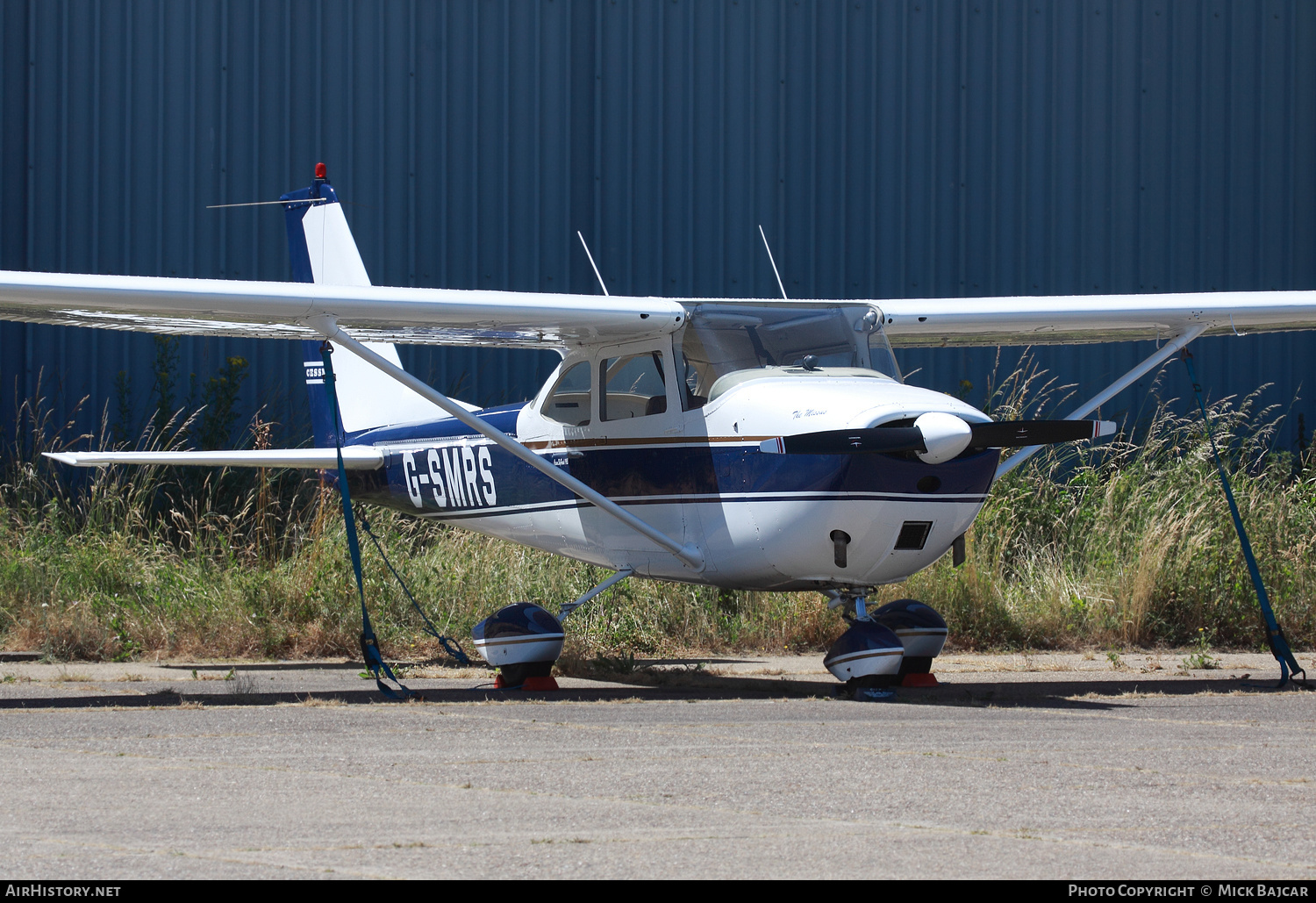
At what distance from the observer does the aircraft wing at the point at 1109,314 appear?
9.18m

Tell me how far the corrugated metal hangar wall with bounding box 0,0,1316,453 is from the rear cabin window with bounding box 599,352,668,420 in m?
5.37

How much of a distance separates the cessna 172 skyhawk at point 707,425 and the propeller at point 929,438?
0.01 metres

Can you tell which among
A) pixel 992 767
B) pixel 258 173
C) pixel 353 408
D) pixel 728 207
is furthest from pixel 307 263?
pixel 992 767

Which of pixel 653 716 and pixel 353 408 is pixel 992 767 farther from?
pixel 353 408

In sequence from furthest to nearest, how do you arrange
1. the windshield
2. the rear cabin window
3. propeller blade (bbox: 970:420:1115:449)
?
the rear cabin window, the windshield, propeller blade (bbox: 970:420:1115:449)

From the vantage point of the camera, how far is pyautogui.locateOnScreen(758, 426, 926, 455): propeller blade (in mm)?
7090

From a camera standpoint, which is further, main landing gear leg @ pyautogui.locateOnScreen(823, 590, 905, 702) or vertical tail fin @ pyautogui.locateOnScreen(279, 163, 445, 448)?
vertical tail fin @ pyautogui.locateOnScreen(279, 163, 445, 448)

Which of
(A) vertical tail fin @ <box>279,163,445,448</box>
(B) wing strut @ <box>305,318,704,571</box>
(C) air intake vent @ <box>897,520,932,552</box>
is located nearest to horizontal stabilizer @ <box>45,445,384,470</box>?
(A) vertical tail fin @ <box>279,163,445,448</box>

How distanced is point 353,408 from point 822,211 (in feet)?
18.5

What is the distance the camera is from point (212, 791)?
4.77m

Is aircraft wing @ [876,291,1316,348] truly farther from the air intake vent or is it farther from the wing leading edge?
the air intake vent

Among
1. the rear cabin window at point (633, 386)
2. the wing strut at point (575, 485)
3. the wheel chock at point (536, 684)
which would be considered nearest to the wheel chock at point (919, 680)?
the wing strut at point (575, 485)

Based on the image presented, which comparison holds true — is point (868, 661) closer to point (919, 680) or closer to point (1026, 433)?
point (919, 680)

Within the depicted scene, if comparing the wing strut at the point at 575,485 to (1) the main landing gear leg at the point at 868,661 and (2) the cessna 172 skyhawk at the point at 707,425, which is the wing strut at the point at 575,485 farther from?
(1) the main landing gear leg at the point at 868,661
